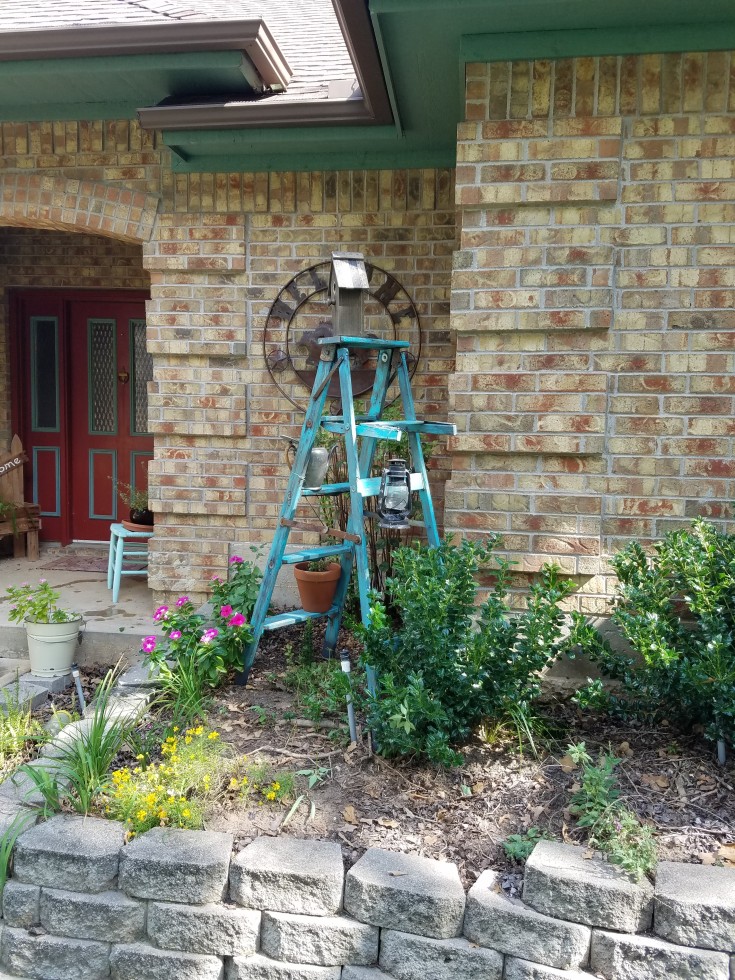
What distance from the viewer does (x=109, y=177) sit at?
5020mm

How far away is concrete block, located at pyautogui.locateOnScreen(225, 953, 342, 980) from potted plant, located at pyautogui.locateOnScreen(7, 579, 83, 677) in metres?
2.28

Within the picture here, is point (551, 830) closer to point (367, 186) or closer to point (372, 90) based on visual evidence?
point (372, 90)

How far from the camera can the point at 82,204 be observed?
16.5ft

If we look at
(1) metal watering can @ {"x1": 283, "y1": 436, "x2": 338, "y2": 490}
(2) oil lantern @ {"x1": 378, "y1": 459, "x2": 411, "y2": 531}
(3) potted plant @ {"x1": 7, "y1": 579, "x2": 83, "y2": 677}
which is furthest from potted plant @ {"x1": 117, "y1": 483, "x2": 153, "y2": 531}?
(2) oil lantern @ {"x1": 378, "y1": 459, "x2": 411, "y2": 531}

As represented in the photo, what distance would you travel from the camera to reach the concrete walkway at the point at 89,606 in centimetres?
469

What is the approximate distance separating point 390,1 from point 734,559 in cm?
244

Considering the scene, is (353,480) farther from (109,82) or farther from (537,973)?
(109,82)

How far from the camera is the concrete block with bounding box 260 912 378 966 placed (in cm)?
254

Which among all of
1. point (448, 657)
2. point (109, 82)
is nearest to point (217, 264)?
point (109, 82)

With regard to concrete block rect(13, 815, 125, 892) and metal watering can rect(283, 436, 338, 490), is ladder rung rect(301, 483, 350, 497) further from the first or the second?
concrete block rect(13, 815, 125, 892)

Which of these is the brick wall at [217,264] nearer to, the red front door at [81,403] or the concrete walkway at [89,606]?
the concrete walkway at [89,606]

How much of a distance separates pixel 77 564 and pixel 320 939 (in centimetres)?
454

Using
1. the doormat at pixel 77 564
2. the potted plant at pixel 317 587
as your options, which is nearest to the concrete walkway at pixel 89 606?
the doormat at pixel 77 564

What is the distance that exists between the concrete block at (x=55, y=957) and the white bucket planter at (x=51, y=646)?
188 centimetres
